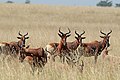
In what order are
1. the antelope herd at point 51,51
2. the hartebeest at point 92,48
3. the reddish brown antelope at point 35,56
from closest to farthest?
the reddish brown antelope at point 35,56 < the antelope herd at point 51,51 < the hartebeest at point 92,48

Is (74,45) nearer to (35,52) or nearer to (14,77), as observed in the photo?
(35,52)

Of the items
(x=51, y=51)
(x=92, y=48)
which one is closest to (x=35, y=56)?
(x=51, y=51)

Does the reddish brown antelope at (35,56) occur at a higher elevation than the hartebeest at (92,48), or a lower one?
higher

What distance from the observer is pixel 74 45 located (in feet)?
44.6

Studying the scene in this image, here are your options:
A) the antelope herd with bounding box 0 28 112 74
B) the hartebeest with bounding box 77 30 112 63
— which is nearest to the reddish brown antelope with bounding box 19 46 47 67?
the antelope herd with bounding box 0 28 112 74

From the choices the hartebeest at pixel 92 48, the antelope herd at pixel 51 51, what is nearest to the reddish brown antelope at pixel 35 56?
the antelope herd at pixel 51 51

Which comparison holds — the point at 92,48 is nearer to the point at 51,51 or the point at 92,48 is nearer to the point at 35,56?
the point at 51,51

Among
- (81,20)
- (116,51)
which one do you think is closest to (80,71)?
(116,51)

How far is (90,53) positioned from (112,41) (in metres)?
5.81

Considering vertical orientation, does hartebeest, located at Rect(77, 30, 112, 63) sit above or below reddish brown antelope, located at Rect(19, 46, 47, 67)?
below

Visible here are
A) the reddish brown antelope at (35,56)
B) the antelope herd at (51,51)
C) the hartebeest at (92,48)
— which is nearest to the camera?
the reddish brown antelope at (35,56)

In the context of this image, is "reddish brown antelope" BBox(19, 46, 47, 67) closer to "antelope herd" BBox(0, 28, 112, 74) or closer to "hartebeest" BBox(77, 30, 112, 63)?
"antelope herd" BBox(0, 28, 112, 74)

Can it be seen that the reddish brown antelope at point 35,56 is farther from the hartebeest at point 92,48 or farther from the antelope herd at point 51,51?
the hartebeest at point 92,48

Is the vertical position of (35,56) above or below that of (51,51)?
above
